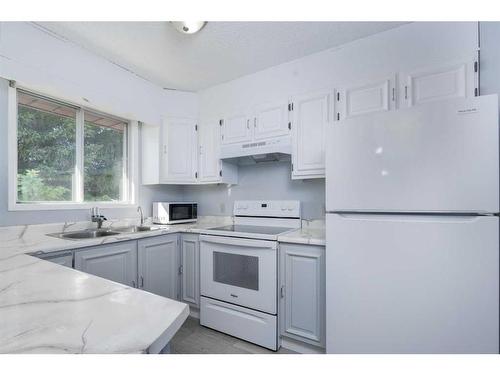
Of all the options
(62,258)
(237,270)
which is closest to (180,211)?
(237,270)

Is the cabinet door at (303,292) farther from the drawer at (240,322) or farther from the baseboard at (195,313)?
the baseboard at (195,313)

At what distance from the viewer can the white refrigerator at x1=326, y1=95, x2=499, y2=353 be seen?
79 centimetres

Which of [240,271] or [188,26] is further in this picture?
[240,271]

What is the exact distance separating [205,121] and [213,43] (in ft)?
2.35

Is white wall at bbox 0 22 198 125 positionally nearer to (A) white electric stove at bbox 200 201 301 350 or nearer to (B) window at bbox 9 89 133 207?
(B) window at bbox 9 89 133 207

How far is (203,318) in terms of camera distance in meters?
Answer: 1.68

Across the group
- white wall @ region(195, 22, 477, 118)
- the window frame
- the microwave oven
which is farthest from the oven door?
white wall @ region(195, 22, 477, 118)

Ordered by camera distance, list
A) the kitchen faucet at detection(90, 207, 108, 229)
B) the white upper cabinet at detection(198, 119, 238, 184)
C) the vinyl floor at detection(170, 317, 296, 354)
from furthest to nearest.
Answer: the white upper cabinet at detection(198, 119, 238, 184) < the kitchen faucet at detection(90, 207, 108, 229) < the vinyl floor at detection(170, 317, 296, 354)

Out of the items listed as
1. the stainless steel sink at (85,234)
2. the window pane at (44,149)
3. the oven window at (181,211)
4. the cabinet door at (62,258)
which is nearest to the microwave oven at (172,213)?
the oven window at (181,211)

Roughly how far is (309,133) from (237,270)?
1.06 m

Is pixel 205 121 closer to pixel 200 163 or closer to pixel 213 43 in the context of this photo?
pixel 200 163

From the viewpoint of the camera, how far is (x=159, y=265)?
67.8 inches

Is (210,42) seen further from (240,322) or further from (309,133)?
(240,322)

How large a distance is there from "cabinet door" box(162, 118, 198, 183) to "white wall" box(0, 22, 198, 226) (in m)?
0.15
